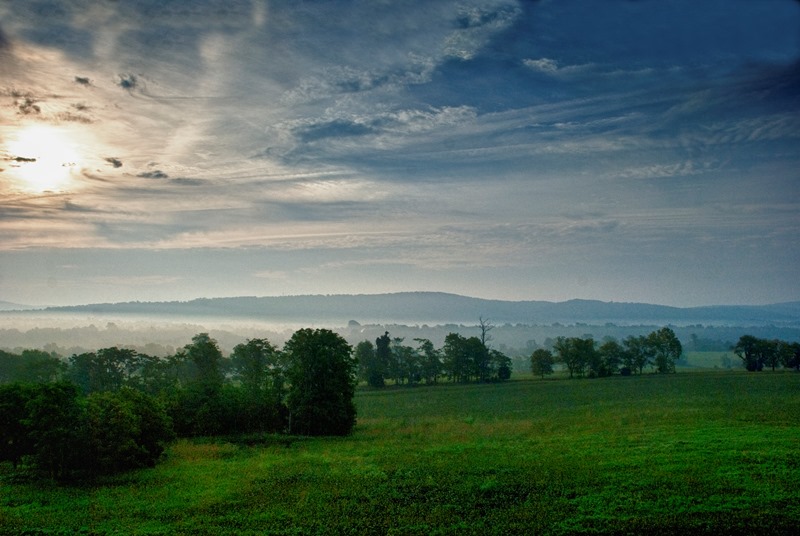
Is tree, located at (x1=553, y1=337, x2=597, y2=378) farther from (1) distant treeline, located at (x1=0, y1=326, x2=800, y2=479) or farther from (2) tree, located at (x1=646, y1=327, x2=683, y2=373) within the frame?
(1) distant treeline, located at (x1=0, y1=326, x2=800, y2=479)

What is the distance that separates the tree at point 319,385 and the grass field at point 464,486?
511cm

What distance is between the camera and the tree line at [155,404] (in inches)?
1230

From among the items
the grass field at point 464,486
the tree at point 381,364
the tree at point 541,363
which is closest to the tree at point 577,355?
the tree at point 541,363

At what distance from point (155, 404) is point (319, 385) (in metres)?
17.4

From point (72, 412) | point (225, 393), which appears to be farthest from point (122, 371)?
point (72, 412)

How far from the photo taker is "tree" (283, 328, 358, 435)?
49.8 m

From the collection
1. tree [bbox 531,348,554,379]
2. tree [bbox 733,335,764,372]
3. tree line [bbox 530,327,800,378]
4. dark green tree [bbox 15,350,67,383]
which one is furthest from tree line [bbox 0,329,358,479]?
tree [bbox 733,335,764,372]

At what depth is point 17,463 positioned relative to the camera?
3597 centimetres

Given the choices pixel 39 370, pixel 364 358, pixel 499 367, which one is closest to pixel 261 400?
pixel 39 370

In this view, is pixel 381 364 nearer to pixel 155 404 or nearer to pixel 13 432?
pixel 155 404

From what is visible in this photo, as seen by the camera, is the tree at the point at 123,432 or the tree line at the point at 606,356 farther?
the tree line at the point at 606,356

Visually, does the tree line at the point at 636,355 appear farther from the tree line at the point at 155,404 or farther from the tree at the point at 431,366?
the tree line at the point at 155,404

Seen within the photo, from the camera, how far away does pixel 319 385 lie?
50906 mm

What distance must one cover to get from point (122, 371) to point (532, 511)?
260 ft
